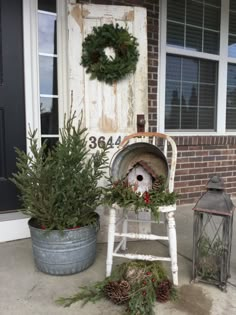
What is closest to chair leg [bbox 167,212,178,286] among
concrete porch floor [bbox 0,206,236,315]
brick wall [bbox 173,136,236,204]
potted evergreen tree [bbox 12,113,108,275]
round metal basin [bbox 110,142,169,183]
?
concrete porch floor [bbox 0,206,236,315]

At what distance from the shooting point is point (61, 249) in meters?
1.86

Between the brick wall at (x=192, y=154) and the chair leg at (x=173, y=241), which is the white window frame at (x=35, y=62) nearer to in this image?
the brick wall at (x=192, y=154)

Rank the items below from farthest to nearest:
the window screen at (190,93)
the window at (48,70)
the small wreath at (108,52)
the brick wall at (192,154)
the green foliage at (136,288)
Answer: the window screen at (190,93)
the brick wall at (192,154)
the window at (48,70)
the small wreath at (108,52)
the green foliage at (136,288)

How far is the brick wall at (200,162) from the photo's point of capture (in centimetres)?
331

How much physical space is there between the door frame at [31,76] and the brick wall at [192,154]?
0.86 metres

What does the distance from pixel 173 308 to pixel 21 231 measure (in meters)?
1.35

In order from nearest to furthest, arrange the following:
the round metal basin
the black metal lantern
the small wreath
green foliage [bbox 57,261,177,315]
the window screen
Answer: green foliage [bbox 57,261,177,315] → the black metal lantern → the round metal basin → the small wreath → the window screen

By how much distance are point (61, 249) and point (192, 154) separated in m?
1.99

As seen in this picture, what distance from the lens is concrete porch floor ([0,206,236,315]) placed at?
5.22 ft

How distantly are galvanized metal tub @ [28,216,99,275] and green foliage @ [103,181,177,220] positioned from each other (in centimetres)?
29

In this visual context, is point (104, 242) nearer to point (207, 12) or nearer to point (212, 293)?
point (212, 293)

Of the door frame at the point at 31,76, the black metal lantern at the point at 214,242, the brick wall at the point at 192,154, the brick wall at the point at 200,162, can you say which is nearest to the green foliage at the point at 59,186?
the door frame at the point at 31,76

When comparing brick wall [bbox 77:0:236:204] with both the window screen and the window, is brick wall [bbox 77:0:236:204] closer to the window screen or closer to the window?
the window screen

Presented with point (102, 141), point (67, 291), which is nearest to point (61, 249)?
point (67, 291)
